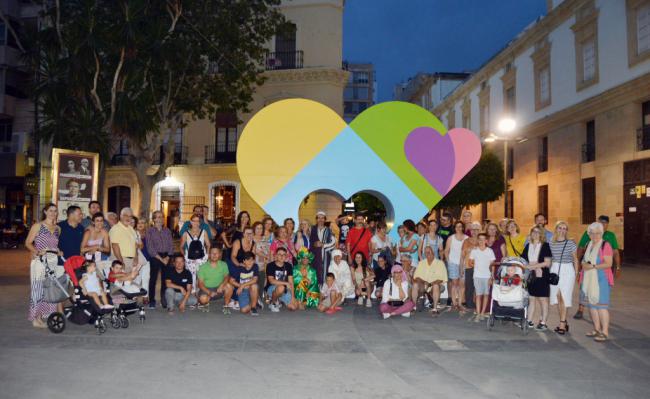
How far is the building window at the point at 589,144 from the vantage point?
20.3 meters

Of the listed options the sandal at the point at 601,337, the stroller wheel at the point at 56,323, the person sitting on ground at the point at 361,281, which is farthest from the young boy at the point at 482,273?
the stroller wheel at the point at 56,323

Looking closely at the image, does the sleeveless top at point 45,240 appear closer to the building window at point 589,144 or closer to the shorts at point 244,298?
the shorts at point 244,298

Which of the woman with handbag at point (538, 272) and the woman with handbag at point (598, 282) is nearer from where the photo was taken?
the woman with handbag at point (598, 282)

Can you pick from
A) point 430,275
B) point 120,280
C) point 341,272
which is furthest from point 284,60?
point 120,280

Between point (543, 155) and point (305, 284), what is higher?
point (543, 155)

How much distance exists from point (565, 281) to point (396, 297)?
250 cm

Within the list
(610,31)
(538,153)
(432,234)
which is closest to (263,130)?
(432,234)

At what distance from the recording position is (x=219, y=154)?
2548cm

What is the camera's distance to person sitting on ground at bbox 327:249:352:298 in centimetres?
905

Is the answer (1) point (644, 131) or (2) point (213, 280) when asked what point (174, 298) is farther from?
(1) point (644, 131)

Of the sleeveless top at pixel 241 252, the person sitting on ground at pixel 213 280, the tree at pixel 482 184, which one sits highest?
the tree at pixel 482 184

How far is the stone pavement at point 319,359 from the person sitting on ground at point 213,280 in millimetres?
558

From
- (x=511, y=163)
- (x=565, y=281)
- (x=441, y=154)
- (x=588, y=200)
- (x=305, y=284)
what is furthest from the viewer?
(x=511, y=163)

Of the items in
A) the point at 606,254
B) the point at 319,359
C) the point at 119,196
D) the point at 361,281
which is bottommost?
the point at 319,359
